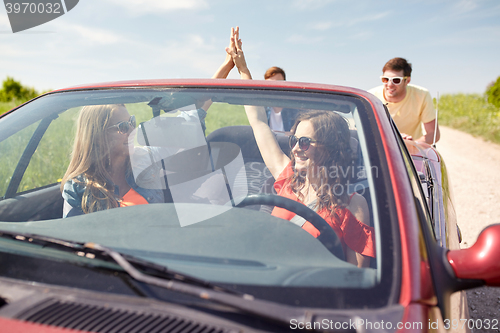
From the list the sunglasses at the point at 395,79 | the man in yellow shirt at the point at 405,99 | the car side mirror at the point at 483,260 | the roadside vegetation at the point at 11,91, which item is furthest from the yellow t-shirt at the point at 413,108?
the roadside vegetation at the point at 11,91

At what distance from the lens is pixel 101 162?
1.71 metres

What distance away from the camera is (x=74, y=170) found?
5.79 ft

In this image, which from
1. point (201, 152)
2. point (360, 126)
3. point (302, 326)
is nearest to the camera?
point (302, 326)

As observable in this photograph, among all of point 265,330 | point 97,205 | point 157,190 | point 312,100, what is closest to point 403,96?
point 312,100

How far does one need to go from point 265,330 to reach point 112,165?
49.2 inches

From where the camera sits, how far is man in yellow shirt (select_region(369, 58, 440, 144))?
12.7 feet

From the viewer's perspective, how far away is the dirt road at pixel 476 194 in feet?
9.04

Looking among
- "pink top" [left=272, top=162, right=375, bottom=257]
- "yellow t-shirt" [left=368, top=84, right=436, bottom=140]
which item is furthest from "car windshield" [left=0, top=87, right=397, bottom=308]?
"yellow t-shirt" [left=368, top=84, right=436, bottom=140]

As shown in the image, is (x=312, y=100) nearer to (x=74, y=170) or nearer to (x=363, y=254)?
(x=363, y=254)

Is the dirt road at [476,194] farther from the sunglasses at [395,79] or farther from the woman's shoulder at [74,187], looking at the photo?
the woman's shoulder at [74,187]

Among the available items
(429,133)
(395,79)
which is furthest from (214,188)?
(429,133)

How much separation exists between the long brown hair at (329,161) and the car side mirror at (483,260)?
1.50 feet

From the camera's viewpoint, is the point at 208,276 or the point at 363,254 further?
the point at 363,254

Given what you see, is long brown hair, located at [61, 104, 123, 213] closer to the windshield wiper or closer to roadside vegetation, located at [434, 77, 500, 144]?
the windshield wiper
